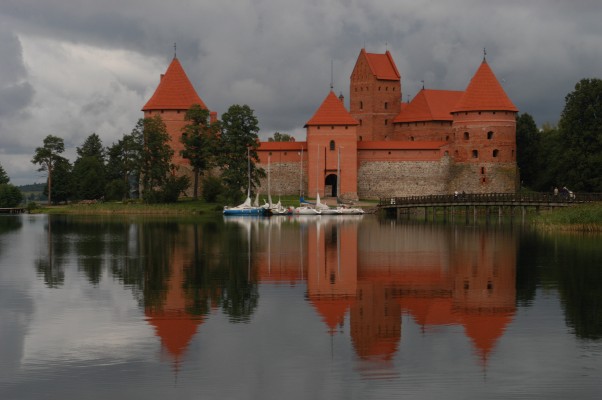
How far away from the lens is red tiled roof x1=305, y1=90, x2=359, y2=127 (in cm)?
4953

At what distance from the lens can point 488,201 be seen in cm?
3906

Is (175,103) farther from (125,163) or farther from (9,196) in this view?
(9,196)

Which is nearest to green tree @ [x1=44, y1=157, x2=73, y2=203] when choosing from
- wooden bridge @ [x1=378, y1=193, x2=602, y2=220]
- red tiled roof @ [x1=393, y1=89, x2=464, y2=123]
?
red tiled roof @ [x1=393, y1=89, x2=464, y2=123]

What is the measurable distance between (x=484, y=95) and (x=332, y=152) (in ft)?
29.0

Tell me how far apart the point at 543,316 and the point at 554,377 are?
356 cm

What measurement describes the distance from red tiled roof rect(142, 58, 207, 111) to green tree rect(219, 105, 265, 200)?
4.13 m

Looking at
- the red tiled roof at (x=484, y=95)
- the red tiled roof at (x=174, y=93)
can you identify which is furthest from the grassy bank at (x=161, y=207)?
the red tiled roof at (x=484, y=95)

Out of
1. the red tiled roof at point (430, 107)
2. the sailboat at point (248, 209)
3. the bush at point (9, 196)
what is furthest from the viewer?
the bush at point (9, 196)

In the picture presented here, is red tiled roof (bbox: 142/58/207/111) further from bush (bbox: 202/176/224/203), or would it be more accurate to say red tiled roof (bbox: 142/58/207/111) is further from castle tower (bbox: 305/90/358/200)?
castle tower (bbox: 305/90/358/200)

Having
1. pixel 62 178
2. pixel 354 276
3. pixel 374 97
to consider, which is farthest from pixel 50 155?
pixel 354 276

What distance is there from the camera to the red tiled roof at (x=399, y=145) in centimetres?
5081

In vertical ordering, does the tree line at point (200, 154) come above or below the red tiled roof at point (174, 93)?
below

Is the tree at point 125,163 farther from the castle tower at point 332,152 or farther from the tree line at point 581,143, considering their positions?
the tree line at point 581,143

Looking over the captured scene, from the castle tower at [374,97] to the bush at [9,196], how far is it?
22.5 metres
